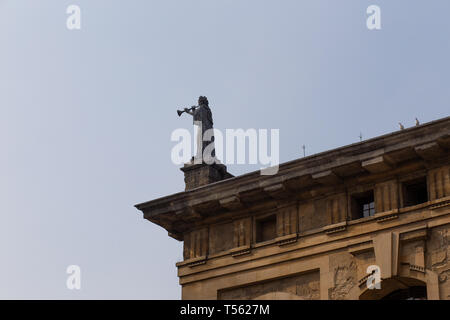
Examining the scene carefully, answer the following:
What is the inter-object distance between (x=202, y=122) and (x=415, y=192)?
847 centimetres

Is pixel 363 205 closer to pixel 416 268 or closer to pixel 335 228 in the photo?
pixel 335 228

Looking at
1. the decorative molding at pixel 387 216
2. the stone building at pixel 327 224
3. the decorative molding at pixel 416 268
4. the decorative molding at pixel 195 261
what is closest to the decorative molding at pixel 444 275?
the stone building at pixel 327 224

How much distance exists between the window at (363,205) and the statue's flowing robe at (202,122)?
6.10m

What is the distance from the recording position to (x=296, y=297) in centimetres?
4022

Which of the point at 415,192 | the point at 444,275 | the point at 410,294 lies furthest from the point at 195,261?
A: the point at 444,275

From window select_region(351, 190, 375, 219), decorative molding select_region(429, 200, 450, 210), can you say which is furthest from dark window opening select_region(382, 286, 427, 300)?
window select_region(351, 190, 375, 219)

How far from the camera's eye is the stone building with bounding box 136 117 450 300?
38656mm

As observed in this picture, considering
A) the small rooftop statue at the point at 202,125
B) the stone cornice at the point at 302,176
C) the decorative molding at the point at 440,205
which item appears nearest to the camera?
the decorative molding at the point at 440,205

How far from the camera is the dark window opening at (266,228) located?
41969 mm

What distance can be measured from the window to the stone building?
0.11 ft

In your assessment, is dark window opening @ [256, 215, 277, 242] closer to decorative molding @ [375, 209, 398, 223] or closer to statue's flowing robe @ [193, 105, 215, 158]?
statue's flowing robe @ [193, 105, 215, 158]

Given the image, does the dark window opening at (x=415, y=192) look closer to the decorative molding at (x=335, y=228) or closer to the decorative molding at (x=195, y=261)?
the decorative molding at (x=335, y=228)
